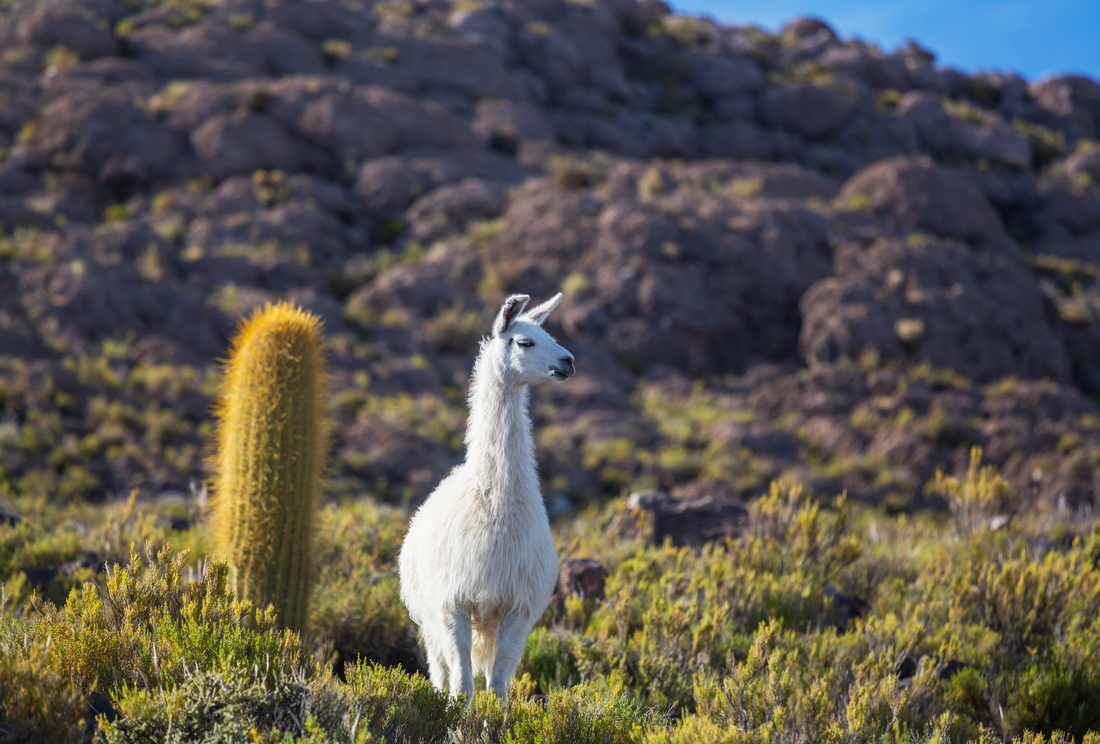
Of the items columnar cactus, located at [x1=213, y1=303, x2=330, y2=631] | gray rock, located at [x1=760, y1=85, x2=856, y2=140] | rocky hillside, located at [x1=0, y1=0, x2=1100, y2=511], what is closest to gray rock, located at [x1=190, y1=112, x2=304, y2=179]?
rocky hillside, located at [x1=0, y1=0, x2=1100, y2=511]

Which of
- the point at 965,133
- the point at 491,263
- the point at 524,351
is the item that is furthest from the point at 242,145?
the point at 965,133

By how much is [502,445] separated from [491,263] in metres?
16.0

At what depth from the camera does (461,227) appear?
21719 millimetres

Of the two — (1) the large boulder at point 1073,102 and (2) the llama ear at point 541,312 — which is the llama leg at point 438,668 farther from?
(1) the large boulder at point 1073,102

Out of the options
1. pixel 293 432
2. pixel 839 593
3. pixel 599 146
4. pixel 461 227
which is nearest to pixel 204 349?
pixel 461 227

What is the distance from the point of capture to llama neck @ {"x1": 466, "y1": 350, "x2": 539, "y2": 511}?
4.11m

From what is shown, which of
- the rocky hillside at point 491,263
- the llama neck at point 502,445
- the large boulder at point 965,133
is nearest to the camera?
the llama neck at point 502,445

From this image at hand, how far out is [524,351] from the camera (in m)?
4.05

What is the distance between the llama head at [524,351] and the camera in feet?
13.1

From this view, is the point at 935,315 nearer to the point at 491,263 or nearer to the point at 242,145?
the point at 491,263

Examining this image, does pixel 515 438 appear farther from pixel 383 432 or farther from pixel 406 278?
pixel 406 278

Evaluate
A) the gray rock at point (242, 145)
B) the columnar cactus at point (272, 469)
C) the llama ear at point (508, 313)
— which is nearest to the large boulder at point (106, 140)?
the gray rock at point (242, 145)

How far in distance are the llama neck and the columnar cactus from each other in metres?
1.68

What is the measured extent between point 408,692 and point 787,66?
131 ft
